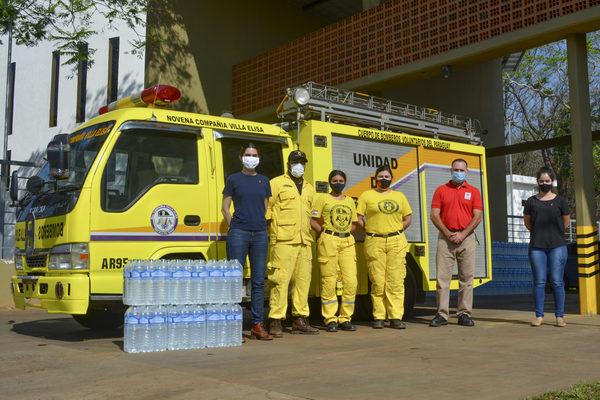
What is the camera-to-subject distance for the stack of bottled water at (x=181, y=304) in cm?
592

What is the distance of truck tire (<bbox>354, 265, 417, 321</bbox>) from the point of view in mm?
8602

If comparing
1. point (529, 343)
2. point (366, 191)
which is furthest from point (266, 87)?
point (529, 343)

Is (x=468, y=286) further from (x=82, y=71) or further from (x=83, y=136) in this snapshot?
(x=82, y=71)

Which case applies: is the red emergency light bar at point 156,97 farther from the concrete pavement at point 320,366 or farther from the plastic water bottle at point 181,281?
the concrete pavement at point 320,366

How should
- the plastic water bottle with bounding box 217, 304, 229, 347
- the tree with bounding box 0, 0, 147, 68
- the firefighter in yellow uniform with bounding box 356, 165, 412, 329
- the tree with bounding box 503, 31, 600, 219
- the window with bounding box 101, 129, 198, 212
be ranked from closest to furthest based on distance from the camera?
the plastic water bottle with bounding box 217, 304, 229, 347, the window with bounding box 101, 129, 198, 212, the firefighter in yellow uniform with bounding box 356, 165, 412, 329, the tree with bounding box 0, 0, 147, 68, the tree with bounding box 503, 31, 600, 219

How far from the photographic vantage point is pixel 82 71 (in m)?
17.2

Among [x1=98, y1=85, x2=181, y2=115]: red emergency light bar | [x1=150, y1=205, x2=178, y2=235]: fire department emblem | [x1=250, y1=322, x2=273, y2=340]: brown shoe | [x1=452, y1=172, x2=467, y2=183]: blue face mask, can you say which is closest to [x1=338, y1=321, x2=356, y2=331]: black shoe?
[x1=250, y1=322, x2=273, y2=340]: brown shoe

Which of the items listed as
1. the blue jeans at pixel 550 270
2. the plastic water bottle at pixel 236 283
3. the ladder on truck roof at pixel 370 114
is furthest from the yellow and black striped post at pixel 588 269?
the plastic water bottle at pixel 236 283

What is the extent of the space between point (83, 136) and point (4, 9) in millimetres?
5586

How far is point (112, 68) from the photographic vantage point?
53.2 ft

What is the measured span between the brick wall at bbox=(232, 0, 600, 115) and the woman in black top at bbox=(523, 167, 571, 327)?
10.0 ft

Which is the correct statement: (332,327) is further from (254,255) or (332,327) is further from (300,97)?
(300,97)

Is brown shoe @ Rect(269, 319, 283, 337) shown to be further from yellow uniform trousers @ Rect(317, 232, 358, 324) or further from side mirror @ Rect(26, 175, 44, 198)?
side mirror @ Rect(26, 175, 44, 198)

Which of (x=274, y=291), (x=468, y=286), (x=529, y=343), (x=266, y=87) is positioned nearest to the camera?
(x=529, y=343)
